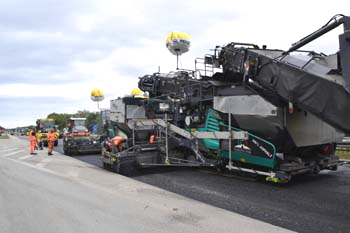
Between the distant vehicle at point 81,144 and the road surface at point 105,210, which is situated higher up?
the distant vehicle at point 81,144

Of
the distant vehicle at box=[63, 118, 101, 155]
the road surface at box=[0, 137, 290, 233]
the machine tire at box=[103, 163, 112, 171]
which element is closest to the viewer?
the road surface at box=[0, 137, 290, 233]

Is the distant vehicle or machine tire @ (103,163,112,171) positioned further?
the distant vehicle

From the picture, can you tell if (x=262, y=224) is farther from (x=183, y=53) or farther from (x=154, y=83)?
(x=183, y=53)

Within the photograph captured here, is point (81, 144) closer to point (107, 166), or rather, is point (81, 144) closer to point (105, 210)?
point (107, 166)

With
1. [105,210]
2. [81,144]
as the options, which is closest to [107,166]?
[105,210]

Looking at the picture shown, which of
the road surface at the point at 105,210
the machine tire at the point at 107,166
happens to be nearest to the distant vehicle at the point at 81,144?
the machine tire at the point at 107,166

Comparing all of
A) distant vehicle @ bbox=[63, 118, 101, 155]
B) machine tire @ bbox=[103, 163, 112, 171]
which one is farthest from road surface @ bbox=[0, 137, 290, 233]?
distant vehicle @ bbox=[63, 118, 101, 155]

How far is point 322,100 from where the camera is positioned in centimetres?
461

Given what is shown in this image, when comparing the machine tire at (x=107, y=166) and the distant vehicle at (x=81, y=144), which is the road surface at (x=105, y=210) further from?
the distant vehicle at (x=81, y=144)

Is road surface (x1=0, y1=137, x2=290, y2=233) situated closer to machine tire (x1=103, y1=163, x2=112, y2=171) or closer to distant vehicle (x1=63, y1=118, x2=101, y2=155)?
machine tire (x1=103, y1=163, x2=112, y2=171)

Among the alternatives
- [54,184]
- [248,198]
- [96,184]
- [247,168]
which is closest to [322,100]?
[248,198]

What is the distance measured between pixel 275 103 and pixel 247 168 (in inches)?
66.7

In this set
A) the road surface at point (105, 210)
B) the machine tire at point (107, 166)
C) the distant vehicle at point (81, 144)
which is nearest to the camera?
the road surface at point (105, 210)

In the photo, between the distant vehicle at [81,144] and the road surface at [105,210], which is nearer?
the road surface at [105,210]
